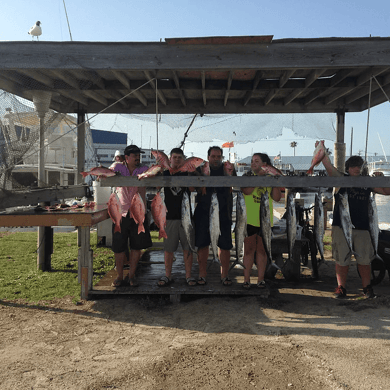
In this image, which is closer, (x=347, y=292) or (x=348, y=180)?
(x=348, y=180)

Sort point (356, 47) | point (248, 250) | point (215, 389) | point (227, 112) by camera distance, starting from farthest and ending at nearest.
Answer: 1. point (227, 112)
2. point (248, 250)
3. point (356, 47)
4. point (215, 389)

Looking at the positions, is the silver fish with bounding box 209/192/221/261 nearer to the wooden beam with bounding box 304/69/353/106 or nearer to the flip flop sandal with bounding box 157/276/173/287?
the flip flop sandal with bounding box 157/276/173/287

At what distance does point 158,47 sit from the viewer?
4.20m

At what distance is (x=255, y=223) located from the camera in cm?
492

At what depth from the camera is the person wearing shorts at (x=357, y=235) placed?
Answer: 4.82 metres

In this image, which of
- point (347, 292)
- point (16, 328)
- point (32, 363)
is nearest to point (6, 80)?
point (16, 328)

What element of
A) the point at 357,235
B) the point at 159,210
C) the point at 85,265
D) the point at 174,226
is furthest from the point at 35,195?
the point at 357,235

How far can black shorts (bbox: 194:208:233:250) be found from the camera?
16.2 feet

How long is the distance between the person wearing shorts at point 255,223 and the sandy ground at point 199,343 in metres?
0.45

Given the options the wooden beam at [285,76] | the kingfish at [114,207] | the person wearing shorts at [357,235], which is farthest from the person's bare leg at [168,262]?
the wooden beam at [285,76]

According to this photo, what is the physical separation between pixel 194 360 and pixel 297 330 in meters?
1.37

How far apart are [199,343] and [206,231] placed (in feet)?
5.84

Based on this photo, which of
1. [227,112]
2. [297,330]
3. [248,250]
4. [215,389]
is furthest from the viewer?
[227,112]

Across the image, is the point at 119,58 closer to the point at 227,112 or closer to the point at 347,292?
the point at 227,112
